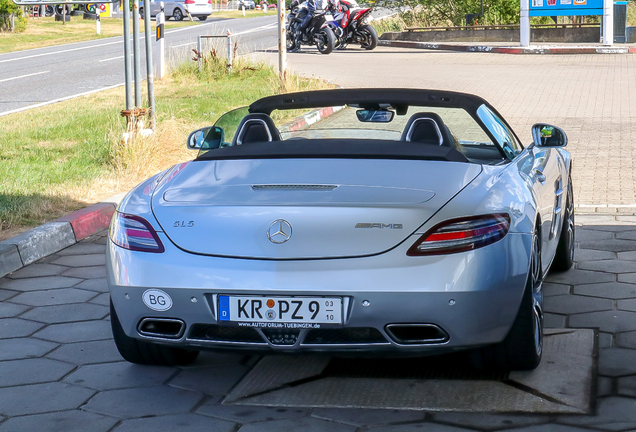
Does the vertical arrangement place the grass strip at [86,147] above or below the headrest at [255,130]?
below

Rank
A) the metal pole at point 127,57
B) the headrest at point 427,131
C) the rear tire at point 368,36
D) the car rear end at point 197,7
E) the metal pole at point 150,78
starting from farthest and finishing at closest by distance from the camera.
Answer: the car rear end at point 197,7, the rear tire at point 368,36, the metal pole at point 150,78, the metal pole at point 127,57, the headrest at point 427,131

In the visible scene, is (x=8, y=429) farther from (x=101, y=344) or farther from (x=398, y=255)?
(x=398, y=255)

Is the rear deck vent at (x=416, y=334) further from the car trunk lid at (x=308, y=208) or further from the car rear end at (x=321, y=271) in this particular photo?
the car trunk lid at (x=308, y=208)

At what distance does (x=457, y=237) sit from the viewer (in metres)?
3.23

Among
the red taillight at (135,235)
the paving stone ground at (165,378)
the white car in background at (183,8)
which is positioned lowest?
the paving stone ground at (165,378)

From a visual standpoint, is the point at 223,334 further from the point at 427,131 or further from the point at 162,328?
the point at 427,131

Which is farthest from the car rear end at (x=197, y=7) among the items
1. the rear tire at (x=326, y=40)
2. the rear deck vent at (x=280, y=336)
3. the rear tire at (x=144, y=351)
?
the rear deck vent at (x=280, y=336)

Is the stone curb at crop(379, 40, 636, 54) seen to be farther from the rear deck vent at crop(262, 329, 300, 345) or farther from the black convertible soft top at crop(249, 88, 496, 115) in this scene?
the rear deck vent at crop(262, 329, 300, 345)

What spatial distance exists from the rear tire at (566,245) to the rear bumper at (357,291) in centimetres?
195

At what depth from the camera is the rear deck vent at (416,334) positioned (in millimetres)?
3250

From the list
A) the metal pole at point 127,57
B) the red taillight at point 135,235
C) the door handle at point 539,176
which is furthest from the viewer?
the metal pole at point 127,57

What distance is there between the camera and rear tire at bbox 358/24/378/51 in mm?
26938

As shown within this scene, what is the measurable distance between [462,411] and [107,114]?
32.8 feet

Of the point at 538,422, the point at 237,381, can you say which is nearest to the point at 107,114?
the point at 237,381
